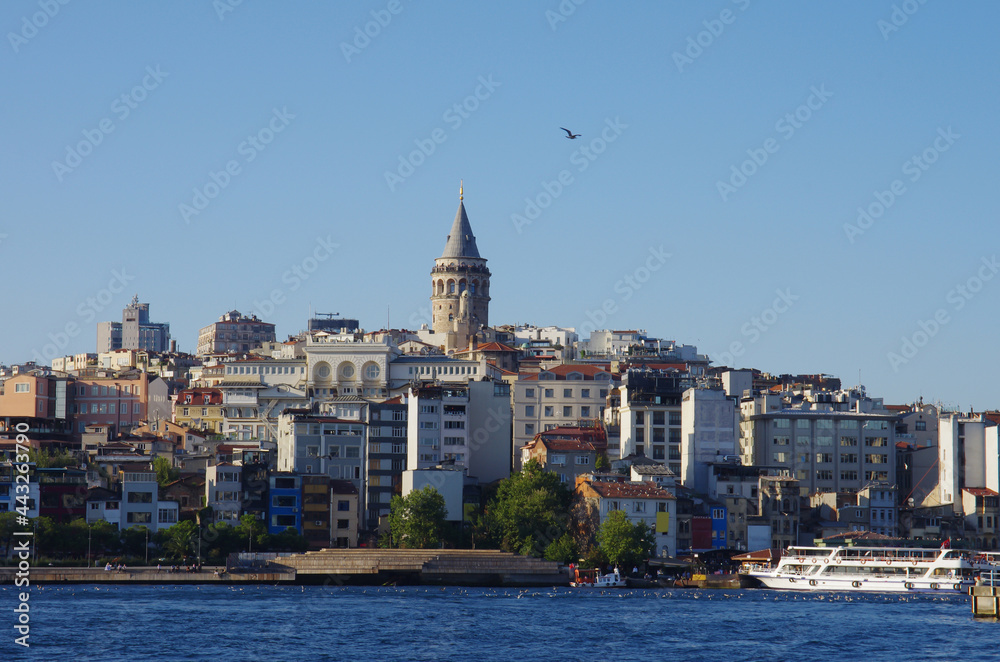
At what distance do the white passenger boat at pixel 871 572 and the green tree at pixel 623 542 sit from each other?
665cm

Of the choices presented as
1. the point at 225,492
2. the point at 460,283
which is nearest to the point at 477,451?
the point at 225,492

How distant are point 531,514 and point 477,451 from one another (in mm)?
18500

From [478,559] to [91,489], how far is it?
22.4 meters

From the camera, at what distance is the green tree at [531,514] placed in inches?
3863

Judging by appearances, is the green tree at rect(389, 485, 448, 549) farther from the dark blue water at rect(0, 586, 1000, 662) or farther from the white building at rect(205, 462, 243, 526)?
the white building at rect(205, 462, 243, 526)

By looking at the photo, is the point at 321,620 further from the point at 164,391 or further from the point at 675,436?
the point at 164,391

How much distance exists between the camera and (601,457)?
114500 mm

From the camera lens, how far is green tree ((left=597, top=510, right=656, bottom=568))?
94125 mm

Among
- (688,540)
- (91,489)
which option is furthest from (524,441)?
(91,489)

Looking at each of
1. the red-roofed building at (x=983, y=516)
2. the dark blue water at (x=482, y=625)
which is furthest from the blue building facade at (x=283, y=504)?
the red-roofed building at (x=983, y=516)

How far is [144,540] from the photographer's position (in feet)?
313

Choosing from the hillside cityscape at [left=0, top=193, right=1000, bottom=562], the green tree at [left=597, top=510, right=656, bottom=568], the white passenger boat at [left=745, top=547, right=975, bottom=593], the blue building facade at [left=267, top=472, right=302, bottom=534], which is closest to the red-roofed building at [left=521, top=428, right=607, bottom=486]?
the hillside cityscape at [left=0, top=193, right=1000, bottom=562]

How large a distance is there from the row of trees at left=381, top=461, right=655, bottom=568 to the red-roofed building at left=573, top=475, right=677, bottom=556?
17.4 inches

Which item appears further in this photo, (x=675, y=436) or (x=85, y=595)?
(x=675, y=436)
